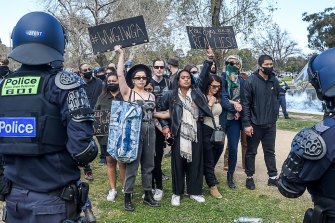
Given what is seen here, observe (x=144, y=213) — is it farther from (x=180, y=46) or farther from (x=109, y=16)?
(x=180, y=46)

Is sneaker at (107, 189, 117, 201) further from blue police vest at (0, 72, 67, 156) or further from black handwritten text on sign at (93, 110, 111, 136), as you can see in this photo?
blue police vest at (0, 72, 67, 156)

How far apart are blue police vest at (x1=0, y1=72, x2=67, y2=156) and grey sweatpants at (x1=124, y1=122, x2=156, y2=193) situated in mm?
2548

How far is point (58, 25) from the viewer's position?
8.83 ft

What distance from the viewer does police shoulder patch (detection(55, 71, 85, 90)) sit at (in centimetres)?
247

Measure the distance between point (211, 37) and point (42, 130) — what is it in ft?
14.4

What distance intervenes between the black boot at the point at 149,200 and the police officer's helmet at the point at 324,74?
342 centimetres

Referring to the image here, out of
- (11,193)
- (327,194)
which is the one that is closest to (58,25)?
(11,193)

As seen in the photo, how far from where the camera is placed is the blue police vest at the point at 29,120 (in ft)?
8.13

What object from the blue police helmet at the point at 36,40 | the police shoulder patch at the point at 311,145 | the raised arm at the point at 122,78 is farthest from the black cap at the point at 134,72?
the police shoulder patch at the point at 311,145

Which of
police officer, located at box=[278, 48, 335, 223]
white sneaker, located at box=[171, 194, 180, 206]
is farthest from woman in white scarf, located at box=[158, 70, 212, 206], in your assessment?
police officer, located at box=[278, 48, 335, 223]

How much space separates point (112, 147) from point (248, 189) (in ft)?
7.69

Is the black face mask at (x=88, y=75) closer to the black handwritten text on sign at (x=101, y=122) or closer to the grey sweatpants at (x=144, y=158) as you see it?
the black handwritten text on sign at (x=101, y=122)

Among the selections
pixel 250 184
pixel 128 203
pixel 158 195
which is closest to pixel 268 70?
pixel 250 184

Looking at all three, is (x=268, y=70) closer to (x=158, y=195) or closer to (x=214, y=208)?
(x=214, y=208)
